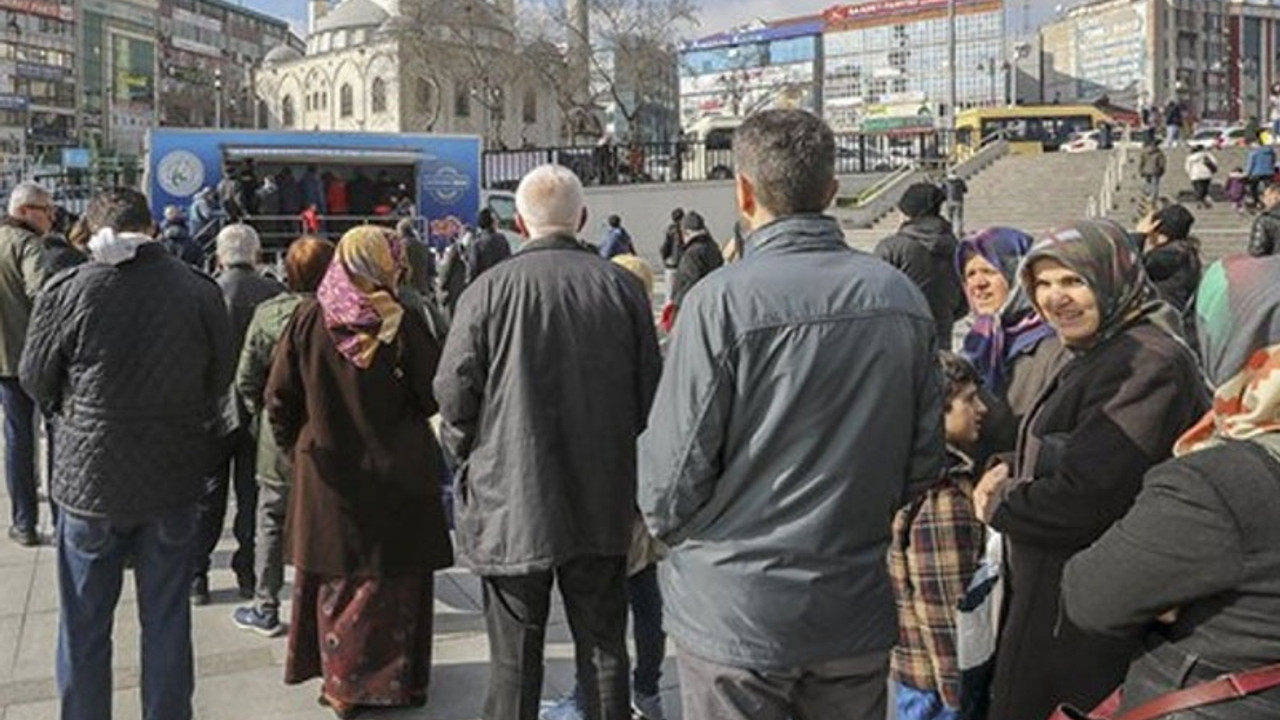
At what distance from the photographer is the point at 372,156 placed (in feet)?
72.5

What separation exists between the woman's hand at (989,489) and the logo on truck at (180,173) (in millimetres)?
19903

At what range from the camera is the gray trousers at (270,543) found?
5.00 metres

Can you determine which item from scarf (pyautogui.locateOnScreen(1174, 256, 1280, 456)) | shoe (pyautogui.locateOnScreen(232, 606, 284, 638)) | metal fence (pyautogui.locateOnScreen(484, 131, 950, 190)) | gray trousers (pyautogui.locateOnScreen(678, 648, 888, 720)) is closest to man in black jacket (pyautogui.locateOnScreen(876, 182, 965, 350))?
shoe (pyautogui.locateOnScreen(232, 606, 284, 638))

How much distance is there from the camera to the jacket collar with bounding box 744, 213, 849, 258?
2412mm

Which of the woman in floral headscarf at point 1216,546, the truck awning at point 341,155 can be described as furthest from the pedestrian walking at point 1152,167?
the woman in floral headscarf at point 1216,546

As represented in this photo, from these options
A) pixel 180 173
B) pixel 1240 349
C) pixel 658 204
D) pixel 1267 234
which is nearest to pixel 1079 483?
pixel 1240 349

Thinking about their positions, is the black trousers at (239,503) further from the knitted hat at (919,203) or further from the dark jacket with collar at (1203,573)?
the dark jacket with collar at (1203,573)

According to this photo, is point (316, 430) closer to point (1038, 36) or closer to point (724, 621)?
point (724, 621)

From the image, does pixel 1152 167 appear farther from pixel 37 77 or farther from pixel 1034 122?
pixel 37 77

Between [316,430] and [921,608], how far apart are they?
7.20 feet

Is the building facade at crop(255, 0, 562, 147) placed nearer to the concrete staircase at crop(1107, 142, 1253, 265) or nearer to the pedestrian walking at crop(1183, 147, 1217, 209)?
the concrete staircase at crop(1107, 142, 1253, 265)

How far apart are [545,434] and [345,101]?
84.8 m

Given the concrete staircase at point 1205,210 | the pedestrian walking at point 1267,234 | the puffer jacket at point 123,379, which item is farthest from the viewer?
the concrete staircase at point 1205,210

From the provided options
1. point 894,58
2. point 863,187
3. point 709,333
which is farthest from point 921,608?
point 894,58
